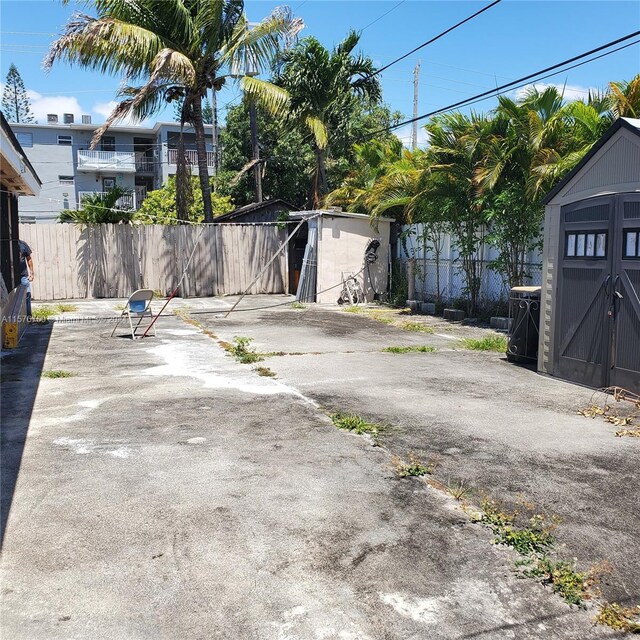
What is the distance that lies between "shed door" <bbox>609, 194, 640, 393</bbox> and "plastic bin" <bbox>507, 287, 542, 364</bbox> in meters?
1.87

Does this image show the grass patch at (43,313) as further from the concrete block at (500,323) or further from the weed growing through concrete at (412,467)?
the weed growing through concrete at (412,467)

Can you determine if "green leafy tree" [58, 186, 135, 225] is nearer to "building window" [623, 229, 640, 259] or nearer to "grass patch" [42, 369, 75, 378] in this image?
"grass patch" [42, 369, 75, 378]

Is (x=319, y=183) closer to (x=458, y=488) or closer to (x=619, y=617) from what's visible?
(x=458, y=488)

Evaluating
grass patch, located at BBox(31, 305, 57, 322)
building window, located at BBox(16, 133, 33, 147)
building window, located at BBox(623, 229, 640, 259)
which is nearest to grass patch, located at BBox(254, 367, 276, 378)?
building window, located at BBox(623, 229, 640, 259)

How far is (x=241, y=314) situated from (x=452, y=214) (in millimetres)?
5399

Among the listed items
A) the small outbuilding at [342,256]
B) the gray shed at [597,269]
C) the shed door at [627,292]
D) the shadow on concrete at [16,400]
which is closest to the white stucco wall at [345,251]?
the small outbuilding at [342,256]

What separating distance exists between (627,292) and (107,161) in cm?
3709

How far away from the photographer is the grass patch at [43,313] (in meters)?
14.4

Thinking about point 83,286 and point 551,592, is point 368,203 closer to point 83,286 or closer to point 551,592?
point 83,286

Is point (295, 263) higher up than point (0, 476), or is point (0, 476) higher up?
point (295, 263)

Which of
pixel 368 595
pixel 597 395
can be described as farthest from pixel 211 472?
pixel 597 395

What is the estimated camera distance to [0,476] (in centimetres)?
477

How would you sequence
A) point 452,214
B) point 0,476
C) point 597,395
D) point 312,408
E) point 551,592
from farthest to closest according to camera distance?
point 452,214 < point 597,395 < point 312,408 < point 0,476 < point 551,592

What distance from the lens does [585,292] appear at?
26.0 ft
